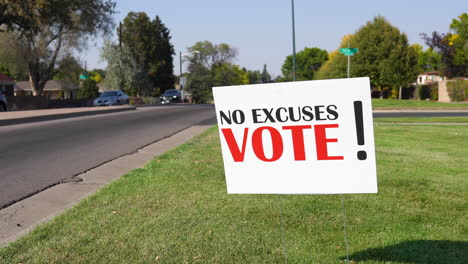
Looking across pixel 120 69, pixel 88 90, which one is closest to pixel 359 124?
pixel 88 90

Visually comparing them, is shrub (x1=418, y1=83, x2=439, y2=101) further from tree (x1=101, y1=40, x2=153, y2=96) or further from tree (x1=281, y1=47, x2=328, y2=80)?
tree (x1=281, y1=47, x2=328, y2=80)

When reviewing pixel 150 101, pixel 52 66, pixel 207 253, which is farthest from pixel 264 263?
pixel 150 101

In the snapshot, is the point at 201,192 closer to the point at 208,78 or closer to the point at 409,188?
the point at 409,188

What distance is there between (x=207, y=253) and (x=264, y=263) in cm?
52

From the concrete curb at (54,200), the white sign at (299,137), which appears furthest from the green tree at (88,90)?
the white sign at (299,137)

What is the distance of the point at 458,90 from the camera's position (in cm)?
4828

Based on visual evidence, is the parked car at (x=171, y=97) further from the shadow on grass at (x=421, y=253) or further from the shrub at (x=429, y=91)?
the shadow on grass at (x=421, y=253)

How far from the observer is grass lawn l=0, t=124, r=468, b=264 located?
4262mm

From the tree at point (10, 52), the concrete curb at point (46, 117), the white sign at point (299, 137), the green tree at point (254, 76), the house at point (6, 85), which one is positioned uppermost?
the green tree at point (254, 76)

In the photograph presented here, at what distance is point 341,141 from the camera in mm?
3730

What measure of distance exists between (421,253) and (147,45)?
7746 centimetres

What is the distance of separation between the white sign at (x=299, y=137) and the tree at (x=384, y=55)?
54288 mm

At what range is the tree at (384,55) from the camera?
182 ft

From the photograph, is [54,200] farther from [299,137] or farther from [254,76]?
[254,76]
